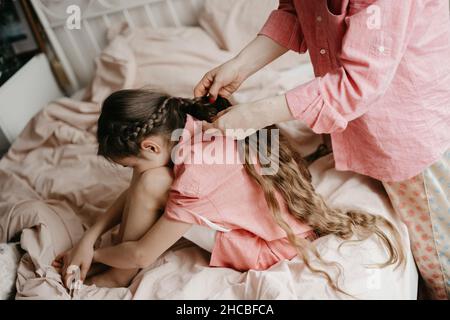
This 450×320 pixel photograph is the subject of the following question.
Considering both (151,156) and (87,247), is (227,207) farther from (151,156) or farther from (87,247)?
A: (87,247)

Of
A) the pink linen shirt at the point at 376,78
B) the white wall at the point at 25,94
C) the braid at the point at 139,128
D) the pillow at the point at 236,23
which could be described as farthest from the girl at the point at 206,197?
the white wall at the point at 25,94

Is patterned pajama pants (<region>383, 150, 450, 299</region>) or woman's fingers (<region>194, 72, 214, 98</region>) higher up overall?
woman's fingers (<region>194, 72, 214, 98</region>)

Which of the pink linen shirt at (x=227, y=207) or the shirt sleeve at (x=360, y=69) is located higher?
the shirt sleeve at (x=360, y=69)

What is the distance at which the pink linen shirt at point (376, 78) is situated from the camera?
0.59 metres

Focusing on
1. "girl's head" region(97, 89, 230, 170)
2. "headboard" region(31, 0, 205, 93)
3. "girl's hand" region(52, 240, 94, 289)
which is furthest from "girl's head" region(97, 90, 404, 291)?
"headboard" region(31, 0, 205, 93)

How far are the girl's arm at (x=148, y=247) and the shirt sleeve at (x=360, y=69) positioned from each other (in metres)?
0.30

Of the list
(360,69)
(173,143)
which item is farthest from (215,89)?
(360,69)

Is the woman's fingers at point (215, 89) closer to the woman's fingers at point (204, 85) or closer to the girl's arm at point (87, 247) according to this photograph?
the woman's fingers at point (204, 85)

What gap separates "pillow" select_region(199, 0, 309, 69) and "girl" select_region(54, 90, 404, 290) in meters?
0.54

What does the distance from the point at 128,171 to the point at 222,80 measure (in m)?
0.50

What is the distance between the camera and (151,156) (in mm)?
775

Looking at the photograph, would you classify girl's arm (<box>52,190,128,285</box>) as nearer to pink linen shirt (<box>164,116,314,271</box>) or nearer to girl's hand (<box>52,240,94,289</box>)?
girl's hand (<box>52,240,94,289</box>)

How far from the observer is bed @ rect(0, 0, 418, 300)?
731 mm

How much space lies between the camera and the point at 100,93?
138cm
